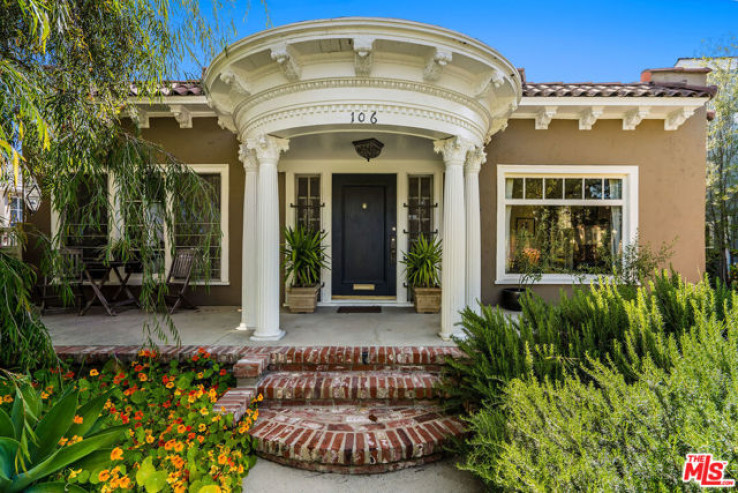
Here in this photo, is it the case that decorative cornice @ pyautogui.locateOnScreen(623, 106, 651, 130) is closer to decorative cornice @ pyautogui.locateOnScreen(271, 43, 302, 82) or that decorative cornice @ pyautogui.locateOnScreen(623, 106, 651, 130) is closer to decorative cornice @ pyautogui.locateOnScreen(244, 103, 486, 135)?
decorative cornice @ pyautogui.locateOnScreen(244, 103, 486, 135)

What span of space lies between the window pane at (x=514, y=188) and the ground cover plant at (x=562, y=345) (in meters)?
2.80

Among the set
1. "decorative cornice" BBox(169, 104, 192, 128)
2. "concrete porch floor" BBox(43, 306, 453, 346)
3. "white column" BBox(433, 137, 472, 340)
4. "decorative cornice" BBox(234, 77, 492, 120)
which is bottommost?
"concrete porch floor" BBox(43, 306, 453, 346)

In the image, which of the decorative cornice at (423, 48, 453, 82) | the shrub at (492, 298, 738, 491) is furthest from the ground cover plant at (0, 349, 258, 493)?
the decorative cornice at (423, 48, 453, 82)

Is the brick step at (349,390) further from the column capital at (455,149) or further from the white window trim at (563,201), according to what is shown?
the white window trim at (563,201)

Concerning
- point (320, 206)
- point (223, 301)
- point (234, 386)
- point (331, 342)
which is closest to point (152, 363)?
point (234, 386)

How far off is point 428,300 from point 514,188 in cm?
226

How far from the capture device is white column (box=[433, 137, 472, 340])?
11.1ft

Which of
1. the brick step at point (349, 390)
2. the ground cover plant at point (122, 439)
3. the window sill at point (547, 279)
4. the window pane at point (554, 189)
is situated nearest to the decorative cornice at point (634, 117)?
the window pane at point (554, 189)

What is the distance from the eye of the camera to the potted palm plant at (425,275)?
186 inches

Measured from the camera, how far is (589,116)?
4.86 metres

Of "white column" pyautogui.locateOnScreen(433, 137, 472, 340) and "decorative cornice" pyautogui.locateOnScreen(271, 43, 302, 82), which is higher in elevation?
"decorative cornice" pyautogui.locateOnScreen(271, 43, 302, 82)

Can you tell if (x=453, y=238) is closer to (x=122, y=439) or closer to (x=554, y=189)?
(x=554, y=189)

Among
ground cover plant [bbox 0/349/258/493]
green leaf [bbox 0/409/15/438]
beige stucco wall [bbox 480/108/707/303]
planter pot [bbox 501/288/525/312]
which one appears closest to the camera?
ground cover plant [bbox 0/349/258/493]

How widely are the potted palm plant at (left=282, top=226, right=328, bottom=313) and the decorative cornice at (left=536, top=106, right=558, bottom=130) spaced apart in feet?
12.0
